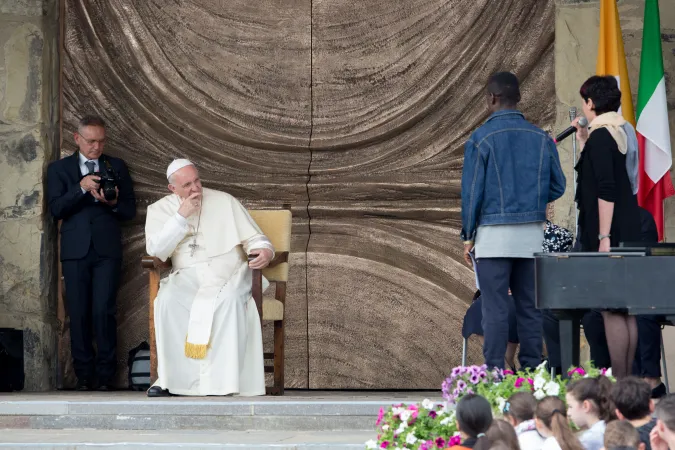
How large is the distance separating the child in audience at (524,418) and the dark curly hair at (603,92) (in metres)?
2.11

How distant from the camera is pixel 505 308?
18.8 feet

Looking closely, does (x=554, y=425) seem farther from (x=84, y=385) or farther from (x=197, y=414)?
(x=84, y=385)

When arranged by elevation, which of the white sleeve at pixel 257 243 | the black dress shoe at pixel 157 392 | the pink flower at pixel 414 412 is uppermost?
the white sleeve at pixel 257 243

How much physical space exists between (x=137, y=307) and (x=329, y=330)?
1259mm

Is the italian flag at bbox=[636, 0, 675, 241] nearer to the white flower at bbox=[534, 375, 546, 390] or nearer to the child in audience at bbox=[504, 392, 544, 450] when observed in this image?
the white flower at bbox=[534, 375, 546, 390]

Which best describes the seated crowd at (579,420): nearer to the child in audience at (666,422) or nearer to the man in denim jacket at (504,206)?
the child in audience at (666,422)

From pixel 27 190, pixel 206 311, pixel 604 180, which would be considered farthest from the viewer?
pixel 27 190

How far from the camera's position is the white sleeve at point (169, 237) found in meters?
7.06

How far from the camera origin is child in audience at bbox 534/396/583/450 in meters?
3.47

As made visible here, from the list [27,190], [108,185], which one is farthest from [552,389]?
[27,190]

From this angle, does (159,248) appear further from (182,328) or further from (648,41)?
(648,41)

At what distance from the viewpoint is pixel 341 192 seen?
26.8 ft

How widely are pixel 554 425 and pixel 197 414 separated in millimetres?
2567

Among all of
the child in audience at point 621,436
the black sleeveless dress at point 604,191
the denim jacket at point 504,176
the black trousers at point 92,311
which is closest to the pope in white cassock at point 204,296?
the black trousers at point 92,311
